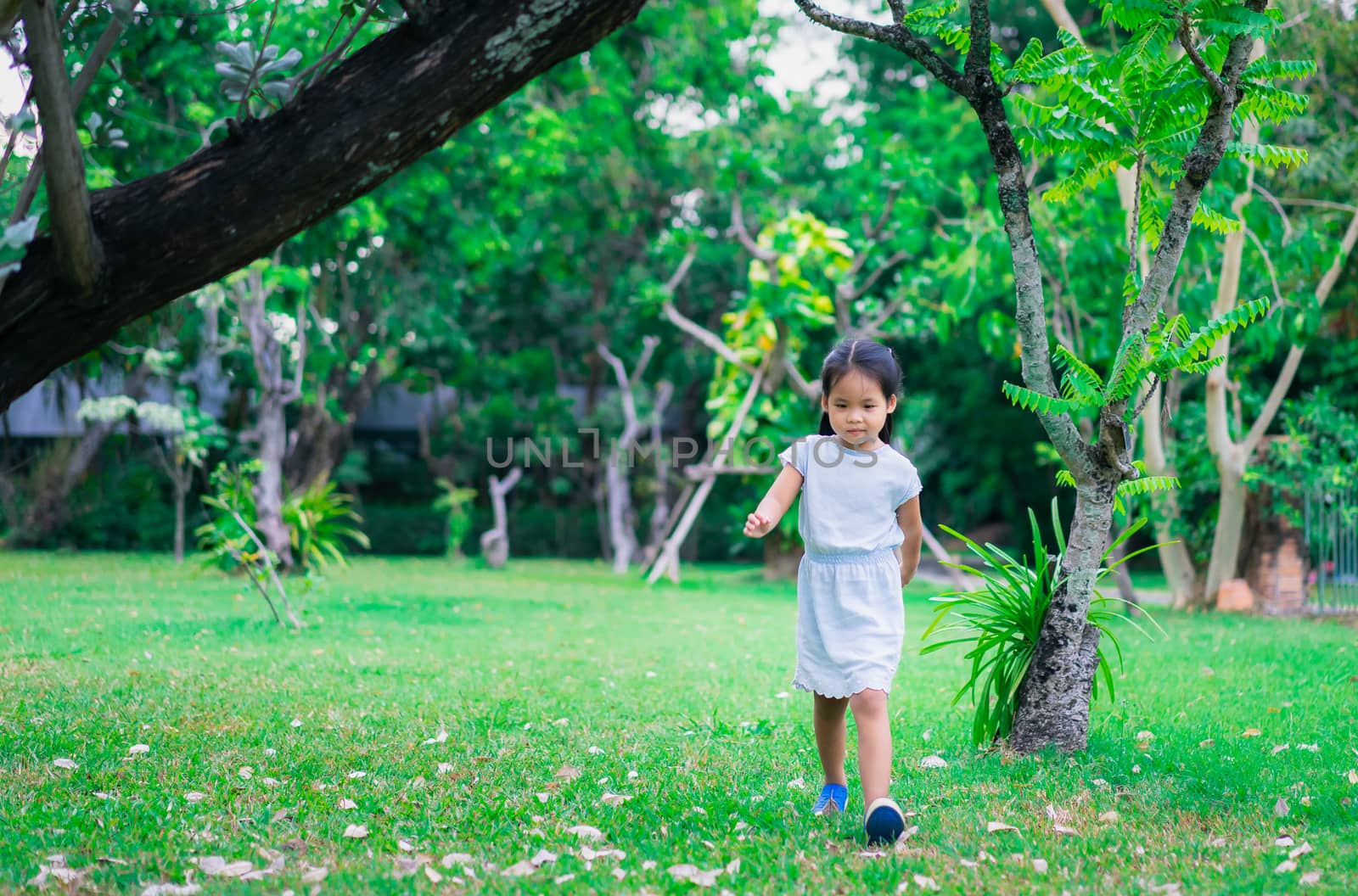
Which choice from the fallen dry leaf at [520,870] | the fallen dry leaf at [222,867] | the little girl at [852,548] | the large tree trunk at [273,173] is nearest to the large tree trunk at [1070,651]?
the little girl at [852,548]

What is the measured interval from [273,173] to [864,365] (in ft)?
6.09

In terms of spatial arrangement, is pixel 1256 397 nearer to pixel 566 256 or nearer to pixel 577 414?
pixel 566 256

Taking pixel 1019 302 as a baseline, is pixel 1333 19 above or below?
above

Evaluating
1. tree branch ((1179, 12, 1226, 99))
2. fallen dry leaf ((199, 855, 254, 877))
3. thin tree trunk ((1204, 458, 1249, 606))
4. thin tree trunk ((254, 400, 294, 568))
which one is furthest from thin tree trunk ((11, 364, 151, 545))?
tree branch ((1179, 12, 1226, 99))

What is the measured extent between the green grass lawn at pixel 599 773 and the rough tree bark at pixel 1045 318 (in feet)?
0.95

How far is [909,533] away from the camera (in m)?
3.65

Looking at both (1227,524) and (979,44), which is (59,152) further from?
(1227,524)

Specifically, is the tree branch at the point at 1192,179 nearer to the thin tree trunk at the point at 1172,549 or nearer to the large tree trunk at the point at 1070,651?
the large tree trunk at the point at 1070,651

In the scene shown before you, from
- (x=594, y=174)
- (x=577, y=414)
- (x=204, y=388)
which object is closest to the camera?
(x=594, y=174)

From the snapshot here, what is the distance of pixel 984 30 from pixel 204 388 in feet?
71.4

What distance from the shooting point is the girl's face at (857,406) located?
343cm

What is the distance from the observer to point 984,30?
4.08m

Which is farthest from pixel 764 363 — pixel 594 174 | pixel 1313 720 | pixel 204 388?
pixel 204 388

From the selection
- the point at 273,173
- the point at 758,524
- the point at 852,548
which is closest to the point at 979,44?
the point at 852,548
